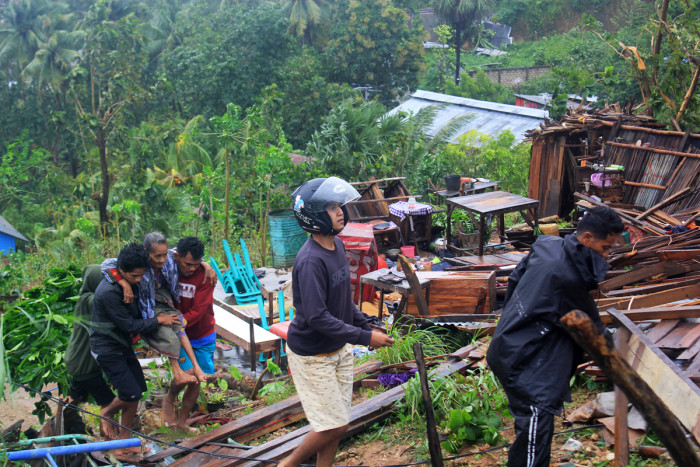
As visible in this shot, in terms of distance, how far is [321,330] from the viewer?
10.5 feet

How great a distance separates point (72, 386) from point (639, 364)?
403 centimetres

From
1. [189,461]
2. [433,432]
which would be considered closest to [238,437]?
[189,461]

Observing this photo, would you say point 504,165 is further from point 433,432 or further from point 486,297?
point 433,432

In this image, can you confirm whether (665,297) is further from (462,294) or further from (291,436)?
(291,436)

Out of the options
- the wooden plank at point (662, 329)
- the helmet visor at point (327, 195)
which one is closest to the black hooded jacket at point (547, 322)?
the helmet visor at point (327, 195)

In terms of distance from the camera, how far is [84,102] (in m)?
22.3

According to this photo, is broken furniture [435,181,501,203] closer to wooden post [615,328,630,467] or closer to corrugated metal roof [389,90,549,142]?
corrugated metal roof [389,90,549,142]

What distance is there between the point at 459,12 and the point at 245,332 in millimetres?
31092

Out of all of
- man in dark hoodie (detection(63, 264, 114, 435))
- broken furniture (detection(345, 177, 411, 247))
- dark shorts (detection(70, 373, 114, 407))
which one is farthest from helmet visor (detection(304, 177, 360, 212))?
broken furniture (detection(345, 177, 411, 247))

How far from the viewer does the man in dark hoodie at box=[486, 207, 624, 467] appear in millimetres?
3002

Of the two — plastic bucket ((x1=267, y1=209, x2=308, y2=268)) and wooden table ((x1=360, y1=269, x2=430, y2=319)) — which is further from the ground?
wooden table ((x1=360, y1=269, x2=430, y2=319))

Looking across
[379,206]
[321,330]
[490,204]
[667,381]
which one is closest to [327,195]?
[321,330]

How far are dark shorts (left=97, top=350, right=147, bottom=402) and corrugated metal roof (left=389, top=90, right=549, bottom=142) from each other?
16.1 m

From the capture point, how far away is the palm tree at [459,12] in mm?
33531
